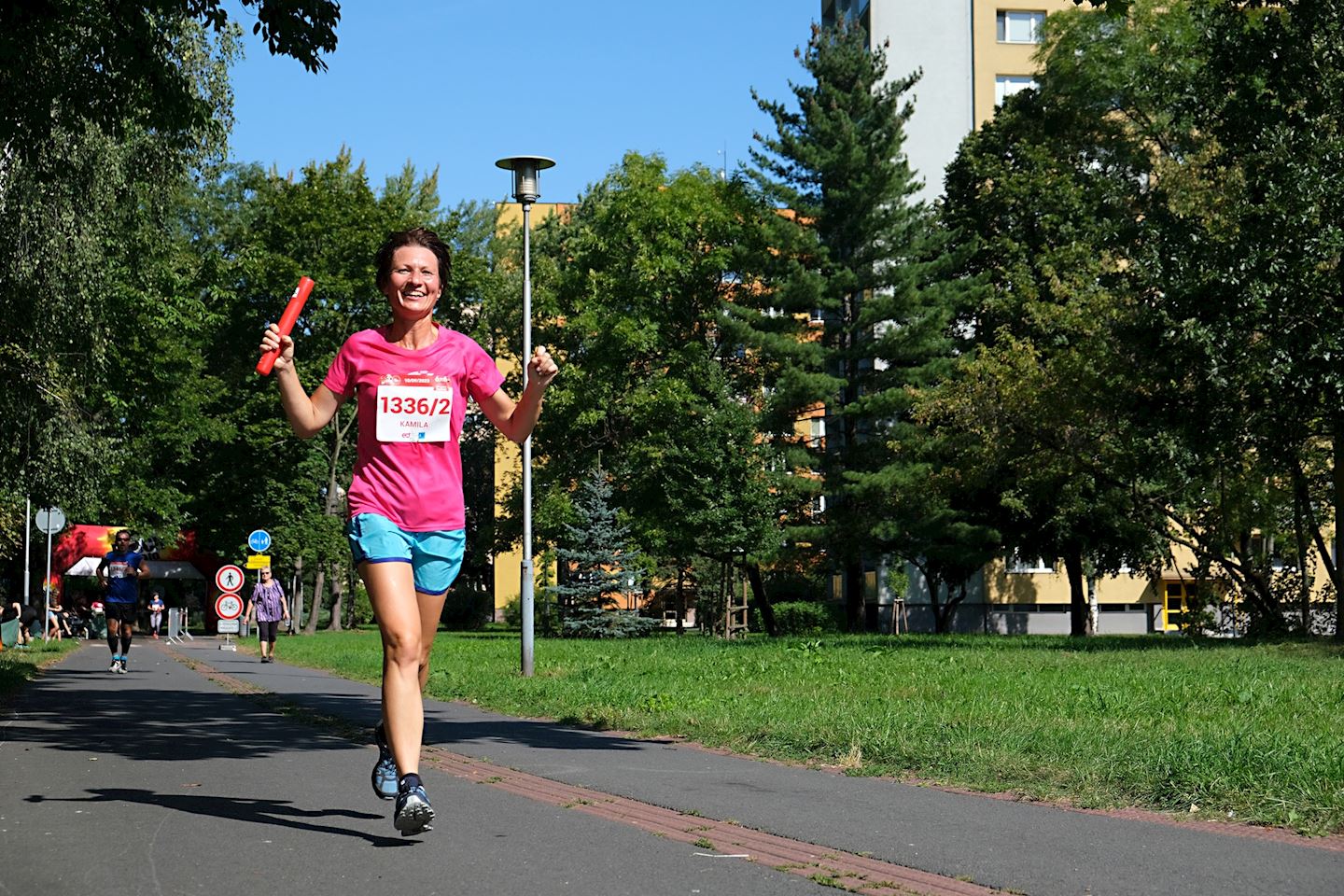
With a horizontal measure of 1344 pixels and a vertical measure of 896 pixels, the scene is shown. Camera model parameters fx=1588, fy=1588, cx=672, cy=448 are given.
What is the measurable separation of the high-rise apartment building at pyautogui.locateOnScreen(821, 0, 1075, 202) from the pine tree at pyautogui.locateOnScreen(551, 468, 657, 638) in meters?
23.1

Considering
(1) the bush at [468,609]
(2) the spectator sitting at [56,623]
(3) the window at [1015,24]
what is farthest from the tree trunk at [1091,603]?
(2) the spectator sitting at [56,623]

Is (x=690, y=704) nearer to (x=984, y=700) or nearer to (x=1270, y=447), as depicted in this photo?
(x=984, y=700)

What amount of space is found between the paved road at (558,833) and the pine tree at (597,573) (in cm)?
3431

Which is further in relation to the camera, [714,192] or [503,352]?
[503,352]

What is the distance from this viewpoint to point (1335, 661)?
20156 mm

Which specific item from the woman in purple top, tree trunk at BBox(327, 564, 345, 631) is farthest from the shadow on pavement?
Answer: tree trunk at BBox(327, 564, 345, 631)

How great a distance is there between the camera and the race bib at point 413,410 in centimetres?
612

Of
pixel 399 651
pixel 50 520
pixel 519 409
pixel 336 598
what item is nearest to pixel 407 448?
pixel 519 409

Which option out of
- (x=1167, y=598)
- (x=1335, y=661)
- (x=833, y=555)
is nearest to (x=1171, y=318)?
(x=1335, y=661)

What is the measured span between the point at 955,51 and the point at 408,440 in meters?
58.8

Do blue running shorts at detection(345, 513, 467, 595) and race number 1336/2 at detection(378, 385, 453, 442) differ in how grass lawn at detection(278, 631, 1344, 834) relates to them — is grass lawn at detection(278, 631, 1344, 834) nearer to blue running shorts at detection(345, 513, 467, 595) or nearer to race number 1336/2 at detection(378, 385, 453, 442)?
blue running shorts at detection(345, 513, 467, 595)

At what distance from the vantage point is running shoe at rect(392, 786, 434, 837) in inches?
222

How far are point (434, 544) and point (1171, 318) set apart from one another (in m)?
21.4

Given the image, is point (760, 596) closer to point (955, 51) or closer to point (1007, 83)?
point (955, 51)
